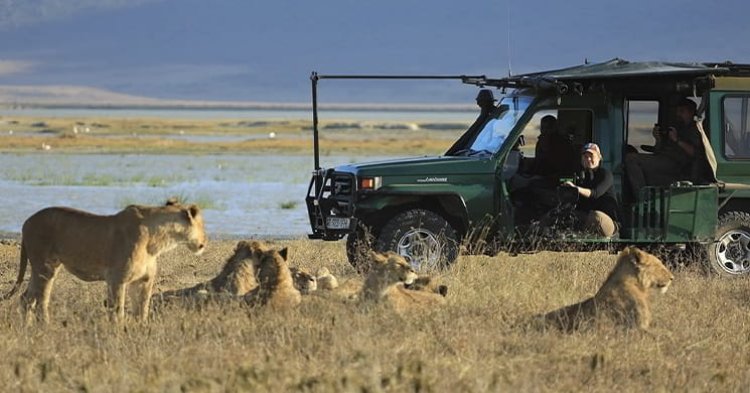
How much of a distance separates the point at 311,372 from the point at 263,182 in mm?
23678

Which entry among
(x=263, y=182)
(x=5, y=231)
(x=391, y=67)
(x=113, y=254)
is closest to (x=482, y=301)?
(x=113, y=254)

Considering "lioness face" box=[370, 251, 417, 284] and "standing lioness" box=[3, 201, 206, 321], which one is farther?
"lioness face" box=[370, 251, 417, 284]

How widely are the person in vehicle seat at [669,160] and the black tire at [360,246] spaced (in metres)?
2.38

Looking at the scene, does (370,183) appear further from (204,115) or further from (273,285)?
Answer: (204,115)

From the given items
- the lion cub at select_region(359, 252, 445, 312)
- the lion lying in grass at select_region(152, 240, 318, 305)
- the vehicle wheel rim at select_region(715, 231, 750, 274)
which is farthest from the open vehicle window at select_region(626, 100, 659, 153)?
the lion lying in grass at select_region(152, 240, 318, 305)

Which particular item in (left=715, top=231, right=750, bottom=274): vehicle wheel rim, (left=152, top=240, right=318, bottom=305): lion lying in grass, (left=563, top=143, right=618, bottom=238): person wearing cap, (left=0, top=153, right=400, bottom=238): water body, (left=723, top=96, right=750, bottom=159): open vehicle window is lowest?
(left=0, top=153, right=400, bottom=238): water body

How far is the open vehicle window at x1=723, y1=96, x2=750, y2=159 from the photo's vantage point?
12969mm

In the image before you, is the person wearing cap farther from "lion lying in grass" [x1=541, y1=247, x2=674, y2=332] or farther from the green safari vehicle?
"lion lying in grass" [x1=541, y1=247, x2=674, y2=332]

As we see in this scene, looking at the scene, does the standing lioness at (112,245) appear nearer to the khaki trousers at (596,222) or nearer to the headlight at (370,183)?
the headlight at (370,183)

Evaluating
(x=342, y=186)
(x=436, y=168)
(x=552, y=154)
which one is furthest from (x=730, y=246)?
(x=342, y=186)

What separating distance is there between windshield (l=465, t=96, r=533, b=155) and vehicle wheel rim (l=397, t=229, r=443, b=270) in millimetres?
930

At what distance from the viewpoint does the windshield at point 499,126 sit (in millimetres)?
12836

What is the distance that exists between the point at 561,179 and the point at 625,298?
3.62 metres

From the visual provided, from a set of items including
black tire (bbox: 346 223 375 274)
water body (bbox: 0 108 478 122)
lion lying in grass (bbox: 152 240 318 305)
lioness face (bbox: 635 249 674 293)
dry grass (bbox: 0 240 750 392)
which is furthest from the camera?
water body (bbox: 0 108 478 122)
